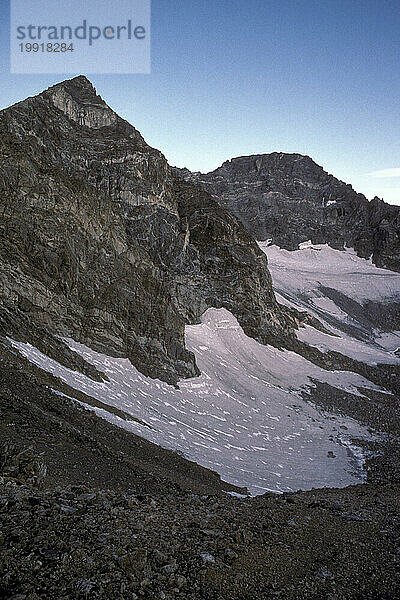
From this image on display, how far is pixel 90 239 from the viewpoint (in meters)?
33.0

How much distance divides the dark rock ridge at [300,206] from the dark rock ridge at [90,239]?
113468 mm

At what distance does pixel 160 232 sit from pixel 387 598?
44.2m

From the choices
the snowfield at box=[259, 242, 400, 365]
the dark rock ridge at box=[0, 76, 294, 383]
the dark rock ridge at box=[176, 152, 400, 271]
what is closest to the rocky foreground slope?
the dark rock ridge at box=[0, 76, 294, 383]

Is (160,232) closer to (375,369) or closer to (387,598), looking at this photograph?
(375,369)

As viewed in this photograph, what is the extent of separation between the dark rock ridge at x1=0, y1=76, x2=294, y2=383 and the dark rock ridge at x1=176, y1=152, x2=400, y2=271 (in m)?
113

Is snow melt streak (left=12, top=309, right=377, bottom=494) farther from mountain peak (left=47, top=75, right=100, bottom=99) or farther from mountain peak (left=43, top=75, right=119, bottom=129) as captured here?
mountain peak (left=47, top=75, right=100, bottom=99)

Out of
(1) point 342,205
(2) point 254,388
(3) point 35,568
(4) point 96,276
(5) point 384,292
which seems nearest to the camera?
(3) point 35,568

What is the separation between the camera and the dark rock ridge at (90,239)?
2753cm

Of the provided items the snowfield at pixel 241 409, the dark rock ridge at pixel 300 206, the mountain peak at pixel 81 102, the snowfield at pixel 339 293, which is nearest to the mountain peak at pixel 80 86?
the mountain peak at pixel 81 102

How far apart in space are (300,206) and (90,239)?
14991cm

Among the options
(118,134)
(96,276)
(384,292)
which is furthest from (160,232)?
(384,292)

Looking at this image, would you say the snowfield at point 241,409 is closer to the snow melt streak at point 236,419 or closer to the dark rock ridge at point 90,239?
the snow melt streak at point 236,419

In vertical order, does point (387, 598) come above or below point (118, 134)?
below

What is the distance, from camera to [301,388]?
45.9m
